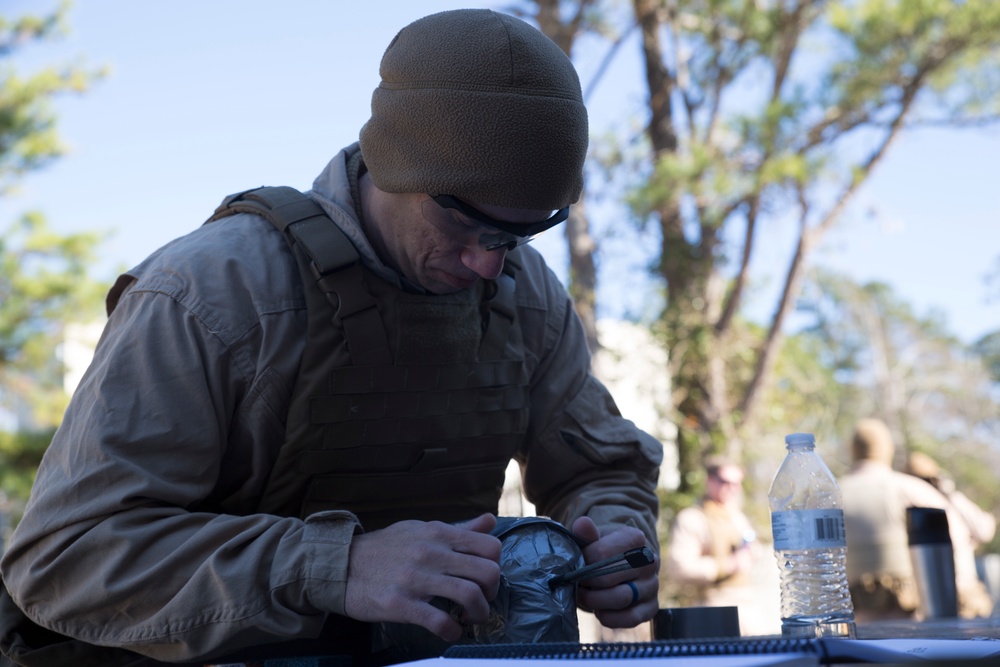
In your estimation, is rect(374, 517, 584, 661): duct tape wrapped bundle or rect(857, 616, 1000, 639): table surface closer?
rect(374, 517, 584, 661): duct tape wrapped bundle

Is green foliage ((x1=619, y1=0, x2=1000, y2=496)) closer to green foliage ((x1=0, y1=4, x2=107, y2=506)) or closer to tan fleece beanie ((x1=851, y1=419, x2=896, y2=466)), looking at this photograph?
tan fleece beanie ((x1=851, y1=419, x2=896, y2=466))

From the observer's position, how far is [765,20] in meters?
11.1

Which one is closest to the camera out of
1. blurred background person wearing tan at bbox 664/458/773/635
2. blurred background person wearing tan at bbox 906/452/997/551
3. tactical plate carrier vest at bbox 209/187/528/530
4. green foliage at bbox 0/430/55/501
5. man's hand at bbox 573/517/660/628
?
man's hand at bbox 573/517/660/628

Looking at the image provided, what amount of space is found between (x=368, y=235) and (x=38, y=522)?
0.80m

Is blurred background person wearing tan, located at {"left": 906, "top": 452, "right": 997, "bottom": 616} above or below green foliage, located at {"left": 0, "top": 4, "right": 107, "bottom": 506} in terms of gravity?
below

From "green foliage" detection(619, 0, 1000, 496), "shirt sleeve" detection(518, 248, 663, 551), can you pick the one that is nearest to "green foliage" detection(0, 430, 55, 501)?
"green foliage" detection(619, 0, 1000, 496)

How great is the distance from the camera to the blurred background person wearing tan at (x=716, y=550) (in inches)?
245

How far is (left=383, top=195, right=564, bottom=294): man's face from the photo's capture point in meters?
1.93

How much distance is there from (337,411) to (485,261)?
0.37 meters

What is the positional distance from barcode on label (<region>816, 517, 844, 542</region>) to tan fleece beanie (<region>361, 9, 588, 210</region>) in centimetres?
71

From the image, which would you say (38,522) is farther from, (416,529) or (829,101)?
(829,101)

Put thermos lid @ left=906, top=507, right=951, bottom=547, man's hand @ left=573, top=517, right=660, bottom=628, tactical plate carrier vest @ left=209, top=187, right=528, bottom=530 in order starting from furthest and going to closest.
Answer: thermos lid @ left=906, top=507, right=951, bottom=547 < tactical plate carrier vest @ left=209, top=187, right=528, bottom=530 < man's hand @ left=573, top=517, right=660, bottom=628

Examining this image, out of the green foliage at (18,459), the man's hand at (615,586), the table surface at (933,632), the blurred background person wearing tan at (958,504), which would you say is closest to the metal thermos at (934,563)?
the table surface at (933,632)

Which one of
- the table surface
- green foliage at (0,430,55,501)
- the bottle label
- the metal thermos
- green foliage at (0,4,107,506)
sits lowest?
the table surface
